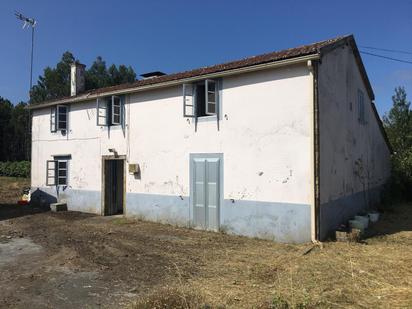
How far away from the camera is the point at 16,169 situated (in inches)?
1389

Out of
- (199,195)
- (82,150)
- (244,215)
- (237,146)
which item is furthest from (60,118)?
(244,215)

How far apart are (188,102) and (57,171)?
314 inches

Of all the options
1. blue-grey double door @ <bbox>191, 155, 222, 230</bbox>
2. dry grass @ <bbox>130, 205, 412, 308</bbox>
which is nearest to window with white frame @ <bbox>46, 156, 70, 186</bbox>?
blue-grey double door @ <bbox>191, 155, 222, 230</bbox>

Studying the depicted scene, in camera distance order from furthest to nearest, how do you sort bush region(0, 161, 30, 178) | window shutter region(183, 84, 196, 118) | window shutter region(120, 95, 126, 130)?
bush region(0, 161, 30, 178)
window shutter region(120, 95, 126, 130)
window shutter region(183, 84, 196, 118)

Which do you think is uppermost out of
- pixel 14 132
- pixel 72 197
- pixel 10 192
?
pixel 14 132

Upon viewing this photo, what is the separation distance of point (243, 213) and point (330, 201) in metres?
2.37

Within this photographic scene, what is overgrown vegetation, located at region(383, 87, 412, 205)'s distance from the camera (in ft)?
62.8

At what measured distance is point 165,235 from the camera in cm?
1134

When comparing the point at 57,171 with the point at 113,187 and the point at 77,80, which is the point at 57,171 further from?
the point at 77,80

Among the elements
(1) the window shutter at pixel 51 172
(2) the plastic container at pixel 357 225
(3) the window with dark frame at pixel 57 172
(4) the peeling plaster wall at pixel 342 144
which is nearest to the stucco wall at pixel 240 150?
(4) the peeling plaster wall at pixel 342 144

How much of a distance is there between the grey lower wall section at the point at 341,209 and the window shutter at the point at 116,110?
328 inches

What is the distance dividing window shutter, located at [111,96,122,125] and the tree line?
934 inches

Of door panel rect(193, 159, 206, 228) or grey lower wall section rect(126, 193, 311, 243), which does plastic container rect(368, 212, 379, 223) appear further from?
door panel rect(193, 159, 206, 228)

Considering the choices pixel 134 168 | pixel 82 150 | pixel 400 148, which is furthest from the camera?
pixel 400 148
